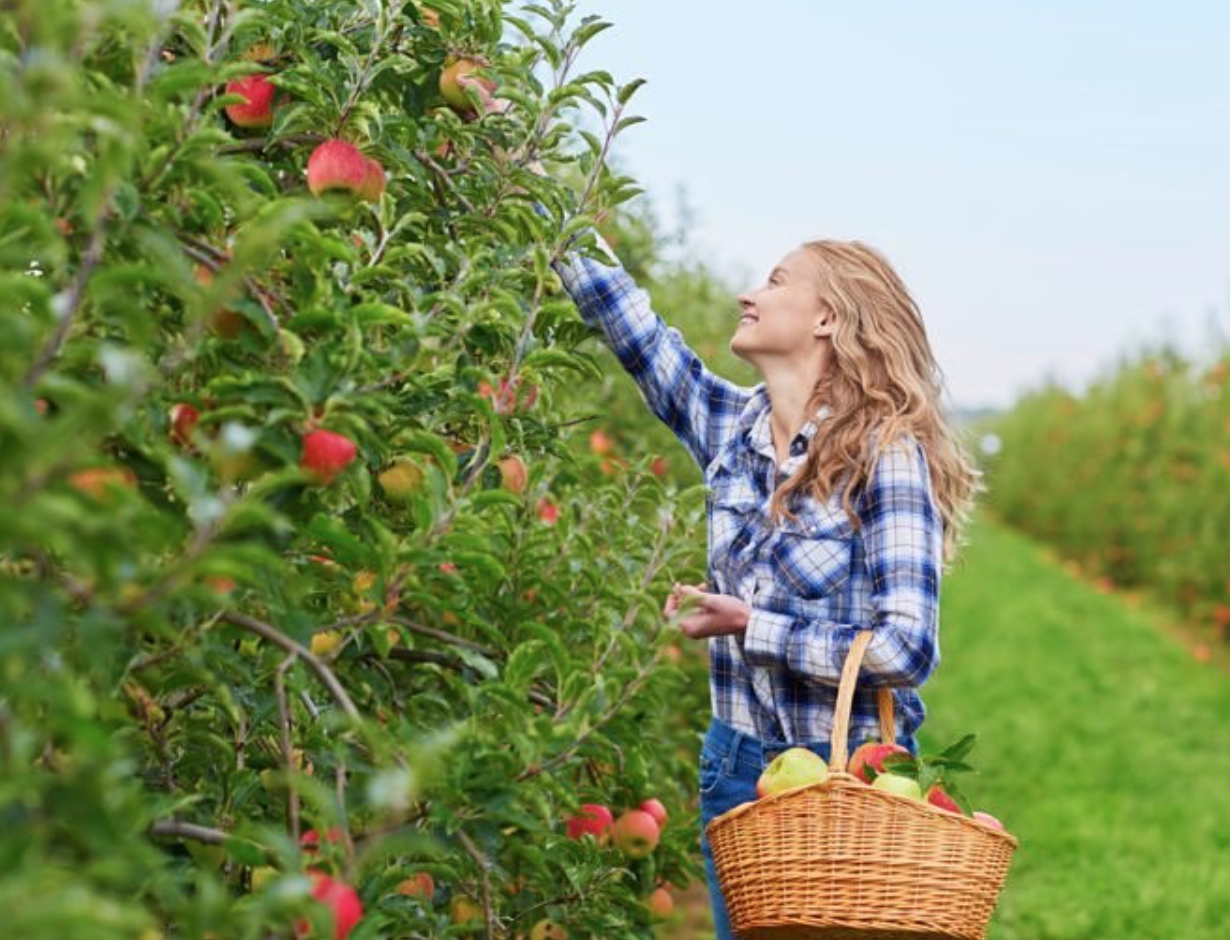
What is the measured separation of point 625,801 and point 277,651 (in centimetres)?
127

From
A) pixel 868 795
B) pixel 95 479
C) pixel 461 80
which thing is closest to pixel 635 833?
pixel 868 795

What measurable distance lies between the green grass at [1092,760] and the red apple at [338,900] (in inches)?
80.5

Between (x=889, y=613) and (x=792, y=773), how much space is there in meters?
0.32

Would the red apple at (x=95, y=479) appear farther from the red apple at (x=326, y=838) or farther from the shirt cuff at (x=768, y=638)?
the shirt cuff at (x=768, y=638)

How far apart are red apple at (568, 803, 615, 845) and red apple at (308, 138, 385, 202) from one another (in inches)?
44.3

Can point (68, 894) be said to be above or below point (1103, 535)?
below

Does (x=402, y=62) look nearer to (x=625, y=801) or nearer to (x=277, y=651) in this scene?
(x=277, y=651)

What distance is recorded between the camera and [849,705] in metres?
2.37

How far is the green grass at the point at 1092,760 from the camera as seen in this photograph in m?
5.62

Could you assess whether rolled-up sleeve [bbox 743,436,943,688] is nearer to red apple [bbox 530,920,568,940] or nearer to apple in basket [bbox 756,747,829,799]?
apple in basket [bbox 756,747,829,799]

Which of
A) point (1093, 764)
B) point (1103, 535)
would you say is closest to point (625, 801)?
point (1093, 764)

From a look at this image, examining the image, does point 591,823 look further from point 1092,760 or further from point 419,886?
point 1092,760

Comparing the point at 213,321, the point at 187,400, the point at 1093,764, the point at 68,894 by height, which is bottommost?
the point at 68,894

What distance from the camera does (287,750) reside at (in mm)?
1824
